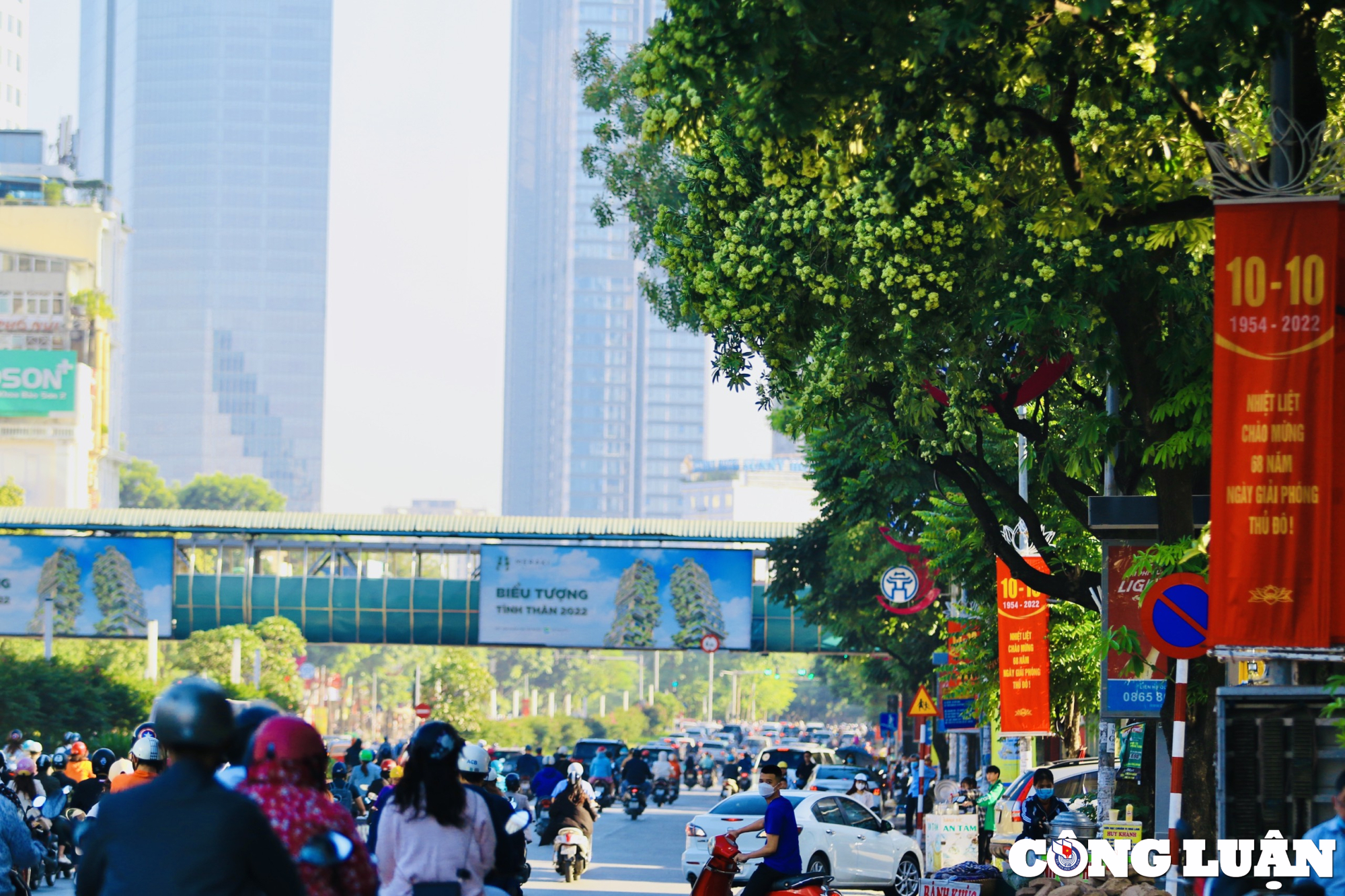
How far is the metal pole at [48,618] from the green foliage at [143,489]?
8872 cm

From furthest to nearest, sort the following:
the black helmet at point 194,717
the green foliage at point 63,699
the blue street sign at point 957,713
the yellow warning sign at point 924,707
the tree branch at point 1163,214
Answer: the green foliage at point 63,699 → the yellow warning sign at point 924,707 → the blue street sign at point 957,713 → the tree branch at point 1163,214 → the black helmet at point 194,717

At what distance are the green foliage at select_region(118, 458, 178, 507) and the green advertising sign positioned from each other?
99.4 ft

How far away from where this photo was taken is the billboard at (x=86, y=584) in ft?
176

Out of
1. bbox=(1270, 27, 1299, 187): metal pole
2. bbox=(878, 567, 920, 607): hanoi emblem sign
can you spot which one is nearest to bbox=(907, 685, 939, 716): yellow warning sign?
bbox=(878, 567, 920, 607): hanoi emblem sign

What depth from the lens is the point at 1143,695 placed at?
15.4 m

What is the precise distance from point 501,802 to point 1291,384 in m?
5.07

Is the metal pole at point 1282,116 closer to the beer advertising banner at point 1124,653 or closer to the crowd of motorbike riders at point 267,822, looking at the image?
the beer advertising banner at point 1124,653

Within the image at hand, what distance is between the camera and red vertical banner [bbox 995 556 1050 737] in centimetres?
2222

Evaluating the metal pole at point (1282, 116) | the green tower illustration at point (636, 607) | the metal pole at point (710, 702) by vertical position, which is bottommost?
the metal pole at point (710, 702)

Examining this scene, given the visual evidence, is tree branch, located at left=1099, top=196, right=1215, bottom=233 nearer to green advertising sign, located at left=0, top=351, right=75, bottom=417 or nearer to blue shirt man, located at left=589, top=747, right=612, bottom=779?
blue shirt man, located at left=589, top=747, right=612, bottom=779

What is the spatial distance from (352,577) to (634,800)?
20922 millimetres

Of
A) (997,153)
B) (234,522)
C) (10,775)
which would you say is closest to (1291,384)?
(997,153)

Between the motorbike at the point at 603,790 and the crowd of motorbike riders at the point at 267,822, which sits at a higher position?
the crowd of motorbike riders at the point at 267,822

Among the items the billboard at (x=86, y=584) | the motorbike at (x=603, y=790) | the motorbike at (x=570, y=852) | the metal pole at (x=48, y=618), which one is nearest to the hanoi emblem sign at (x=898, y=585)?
the motorbike at (x=603, y=790)
